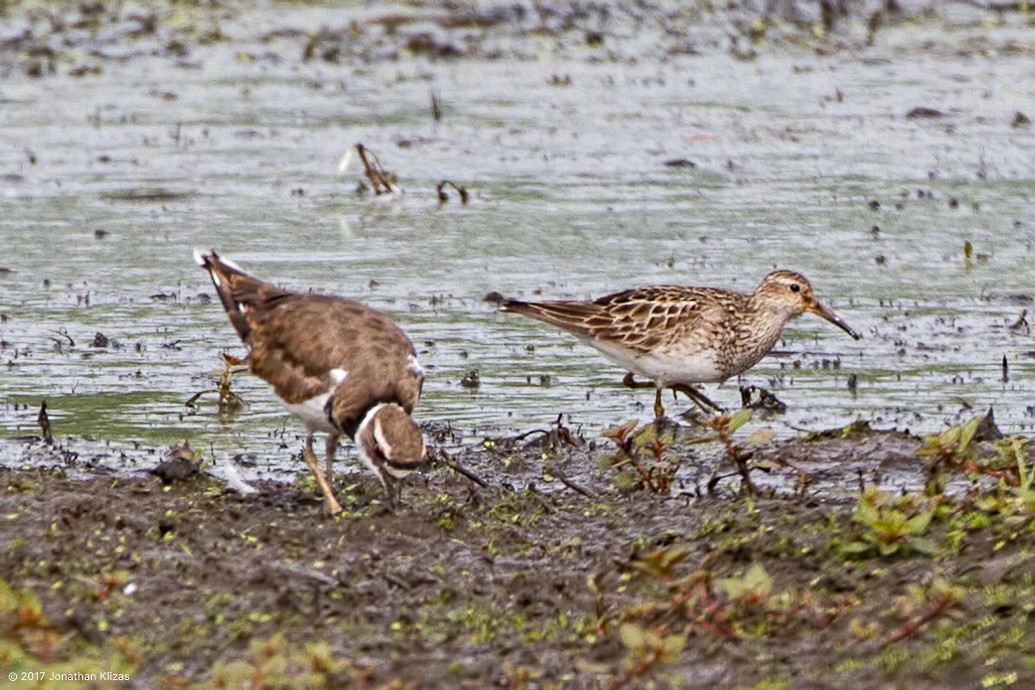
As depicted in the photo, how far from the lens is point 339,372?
863cm

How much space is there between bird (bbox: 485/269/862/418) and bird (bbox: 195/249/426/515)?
71.3 inches

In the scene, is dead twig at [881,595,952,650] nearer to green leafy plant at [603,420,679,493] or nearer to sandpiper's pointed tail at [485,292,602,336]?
green leafy plant at [603,420,679,493]

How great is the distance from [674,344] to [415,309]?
271 cm

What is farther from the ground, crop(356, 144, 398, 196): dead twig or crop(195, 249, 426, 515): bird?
crop(195, 249, 426, 515): bird

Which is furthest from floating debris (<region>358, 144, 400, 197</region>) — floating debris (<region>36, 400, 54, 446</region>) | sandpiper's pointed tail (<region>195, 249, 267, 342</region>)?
floating debris (<region>36, 400, 54, 446</region>)

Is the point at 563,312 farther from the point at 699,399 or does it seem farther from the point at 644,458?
the point at 644,458

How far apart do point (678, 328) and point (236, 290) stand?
2361 mm

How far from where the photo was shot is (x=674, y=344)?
10.4 meters

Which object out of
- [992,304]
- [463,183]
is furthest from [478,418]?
[463,183]

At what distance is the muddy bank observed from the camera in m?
6.32

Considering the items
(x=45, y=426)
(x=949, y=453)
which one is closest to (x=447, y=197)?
(x=45, y=426)

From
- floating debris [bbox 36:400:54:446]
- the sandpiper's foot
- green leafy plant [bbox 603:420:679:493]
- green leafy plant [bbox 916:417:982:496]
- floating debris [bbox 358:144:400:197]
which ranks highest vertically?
green leafy plant [bbox 916:417:982:496]

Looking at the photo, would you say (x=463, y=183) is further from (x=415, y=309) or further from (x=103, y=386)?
(x=103, y=386)

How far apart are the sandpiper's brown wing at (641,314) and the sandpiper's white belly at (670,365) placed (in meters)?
0.06
